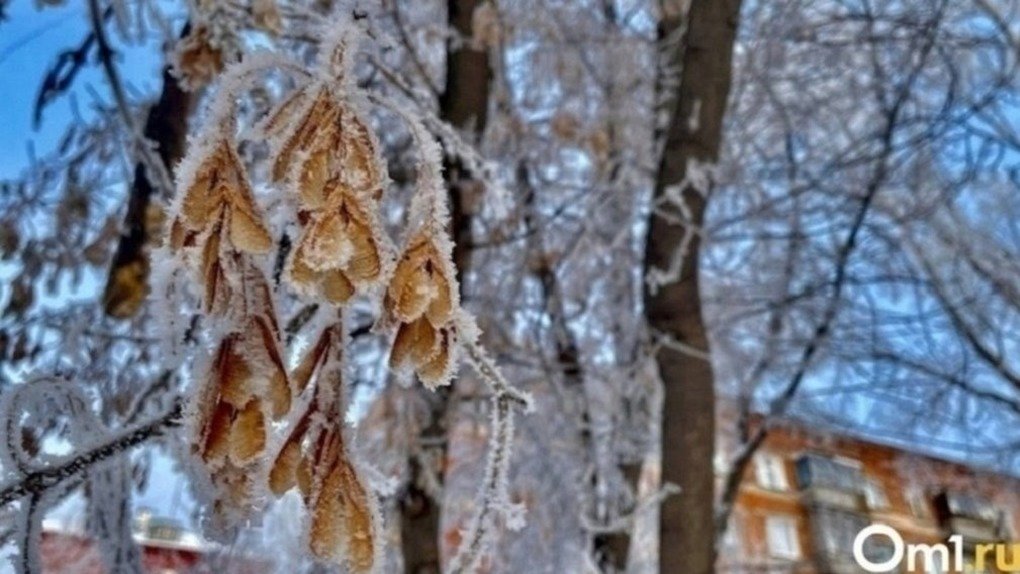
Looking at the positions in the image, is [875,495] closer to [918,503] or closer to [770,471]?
[918,503]

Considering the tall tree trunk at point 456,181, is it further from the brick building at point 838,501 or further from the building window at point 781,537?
the building window at point 781,537

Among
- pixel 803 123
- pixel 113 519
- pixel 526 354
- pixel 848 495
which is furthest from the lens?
pixel 848 495

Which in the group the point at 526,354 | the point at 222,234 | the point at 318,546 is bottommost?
the point at 318,546

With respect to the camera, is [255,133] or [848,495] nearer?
[255,133]

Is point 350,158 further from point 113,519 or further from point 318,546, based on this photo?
point 113,519

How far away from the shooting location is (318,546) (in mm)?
710

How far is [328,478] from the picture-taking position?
0.73 metres

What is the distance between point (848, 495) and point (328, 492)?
23.1 ft

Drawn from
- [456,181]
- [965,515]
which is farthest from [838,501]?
[456,181]

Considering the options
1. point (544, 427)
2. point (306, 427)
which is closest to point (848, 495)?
point (544, 427)

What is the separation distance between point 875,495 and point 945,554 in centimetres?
392

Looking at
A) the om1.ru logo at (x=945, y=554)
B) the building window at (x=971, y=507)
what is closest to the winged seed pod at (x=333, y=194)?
the om1.ru logo at (x=945, y=554)

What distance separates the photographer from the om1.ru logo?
2900 millimetres

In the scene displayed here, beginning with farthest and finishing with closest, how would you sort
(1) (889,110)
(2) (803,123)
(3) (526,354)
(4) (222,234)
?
1. (2) (803,123)
2. (1) (889,110)
3. (3) (526,354)
4. (4) (222,234)
